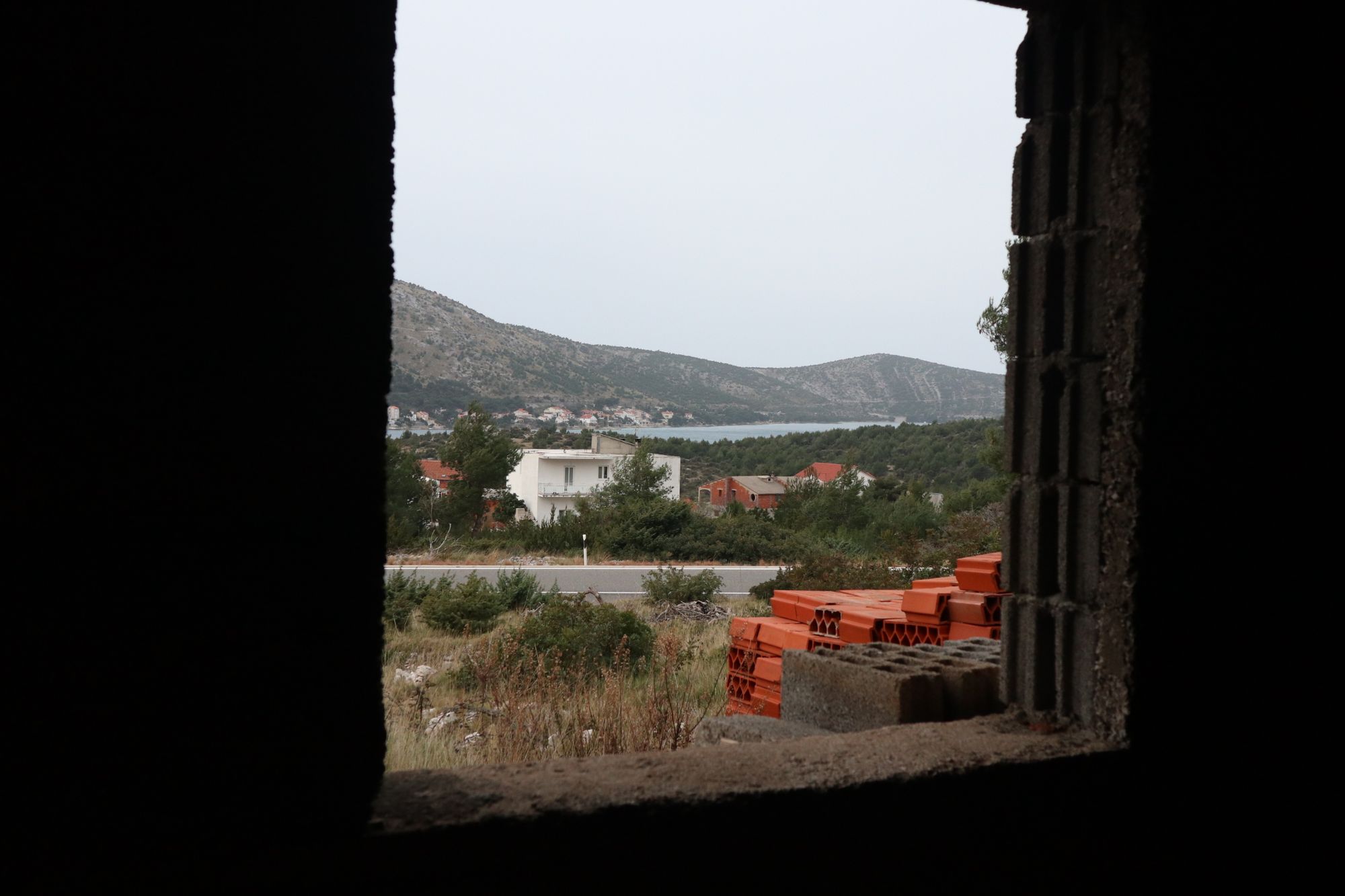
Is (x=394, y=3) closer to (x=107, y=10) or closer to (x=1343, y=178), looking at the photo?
(x=107, y=10)

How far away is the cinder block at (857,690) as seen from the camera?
3291mm

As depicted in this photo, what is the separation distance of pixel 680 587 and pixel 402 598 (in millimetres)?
5249

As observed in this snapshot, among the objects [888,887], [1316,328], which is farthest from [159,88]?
[1316,328]

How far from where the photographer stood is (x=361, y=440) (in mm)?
1687

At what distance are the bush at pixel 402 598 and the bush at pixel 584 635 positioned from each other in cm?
342

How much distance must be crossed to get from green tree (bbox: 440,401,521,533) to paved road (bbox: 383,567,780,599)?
22.4ft

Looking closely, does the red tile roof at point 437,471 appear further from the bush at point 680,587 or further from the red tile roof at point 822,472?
the bush at point 680,587

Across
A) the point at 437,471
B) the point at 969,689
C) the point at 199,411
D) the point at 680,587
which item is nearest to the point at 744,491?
the point at 437,471

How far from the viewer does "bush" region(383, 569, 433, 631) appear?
14781mm

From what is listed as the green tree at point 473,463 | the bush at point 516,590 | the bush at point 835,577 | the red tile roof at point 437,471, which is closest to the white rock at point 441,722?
the bush at point 516,590

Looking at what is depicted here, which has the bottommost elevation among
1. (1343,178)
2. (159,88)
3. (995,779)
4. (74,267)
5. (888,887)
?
(888,887)

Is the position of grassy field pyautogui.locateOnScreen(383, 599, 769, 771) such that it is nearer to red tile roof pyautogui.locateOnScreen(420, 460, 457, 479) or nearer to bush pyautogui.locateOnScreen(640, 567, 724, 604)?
bush pyautogui.locateOnScreen(640, 567, 724, 604)

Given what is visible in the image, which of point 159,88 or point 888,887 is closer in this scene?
point 159,88

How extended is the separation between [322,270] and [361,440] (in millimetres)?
295
